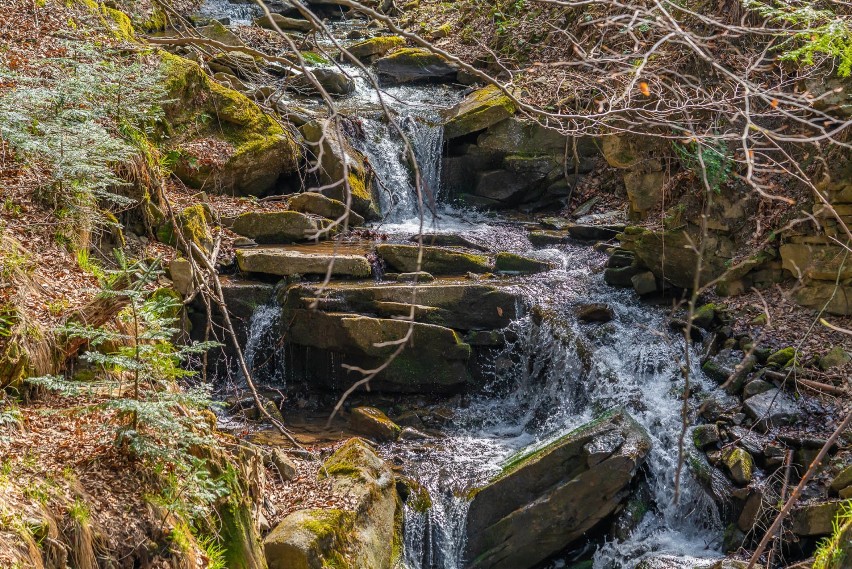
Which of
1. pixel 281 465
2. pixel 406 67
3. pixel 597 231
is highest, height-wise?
pixel 406 67

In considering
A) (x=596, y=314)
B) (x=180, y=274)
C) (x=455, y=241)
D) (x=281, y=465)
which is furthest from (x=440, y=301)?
(x=281, y=465)

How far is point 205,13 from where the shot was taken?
18.7 metres

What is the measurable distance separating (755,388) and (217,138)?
8.50m

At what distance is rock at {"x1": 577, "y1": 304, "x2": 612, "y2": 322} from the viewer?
912 centimetres

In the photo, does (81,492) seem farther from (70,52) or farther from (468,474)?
(70,52)

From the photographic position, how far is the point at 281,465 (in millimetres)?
6242

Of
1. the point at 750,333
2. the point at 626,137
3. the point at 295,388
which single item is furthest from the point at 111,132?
the point at 750,333

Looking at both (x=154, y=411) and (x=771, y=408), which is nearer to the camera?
(x=154, y=411)

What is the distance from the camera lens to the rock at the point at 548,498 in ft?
21.8

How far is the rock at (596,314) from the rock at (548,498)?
7.68ft

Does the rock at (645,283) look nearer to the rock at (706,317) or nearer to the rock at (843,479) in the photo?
the rock at (706,317)

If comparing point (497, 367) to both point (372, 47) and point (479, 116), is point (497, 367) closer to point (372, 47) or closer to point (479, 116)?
point (479, 116)

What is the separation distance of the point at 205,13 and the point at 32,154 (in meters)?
13.4

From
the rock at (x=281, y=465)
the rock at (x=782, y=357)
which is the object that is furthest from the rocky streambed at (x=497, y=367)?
the rock at (x=281, y=465)
